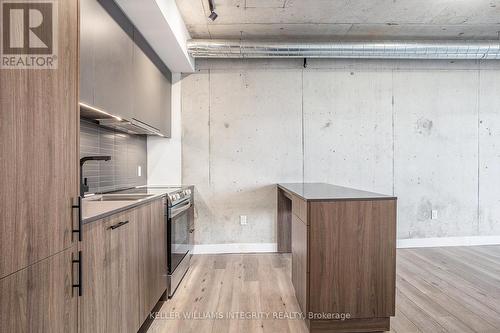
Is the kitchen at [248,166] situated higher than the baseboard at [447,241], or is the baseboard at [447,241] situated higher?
the kitchen at [248,166]

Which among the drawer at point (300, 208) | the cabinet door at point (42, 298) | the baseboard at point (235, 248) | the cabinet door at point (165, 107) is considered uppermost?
the cabinet door at point (165, 107)

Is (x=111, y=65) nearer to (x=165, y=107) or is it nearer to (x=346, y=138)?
(x=165, y=107)

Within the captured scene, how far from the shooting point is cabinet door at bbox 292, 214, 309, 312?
196 centimetres

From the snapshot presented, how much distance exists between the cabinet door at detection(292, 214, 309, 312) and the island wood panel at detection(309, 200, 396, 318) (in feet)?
0.21

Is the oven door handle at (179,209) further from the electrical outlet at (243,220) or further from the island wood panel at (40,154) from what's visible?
the island wood panel at (40,154)

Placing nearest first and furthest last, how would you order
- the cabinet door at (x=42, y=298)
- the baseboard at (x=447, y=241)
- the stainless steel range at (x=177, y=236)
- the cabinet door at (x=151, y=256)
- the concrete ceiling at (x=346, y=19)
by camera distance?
the cabinet door at (x=42, y=298)
the cabinet door at (x=151, y=256)
the stainless steel range at (x=177, y=236)
the concrete ceiling at (x=346, y=19)
the baseboard at (x=447, y=241)

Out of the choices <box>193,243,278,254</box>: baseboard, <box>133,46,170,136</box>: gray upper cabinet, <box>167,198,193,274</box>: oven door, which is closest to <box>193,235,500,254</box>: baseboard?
<box>193,243,278,254</box>: baseboard

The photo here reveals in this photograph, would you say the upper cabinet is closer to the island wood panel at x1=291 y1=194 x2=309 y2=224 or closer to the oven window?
the oven window

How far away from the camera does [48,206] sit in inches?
39.8

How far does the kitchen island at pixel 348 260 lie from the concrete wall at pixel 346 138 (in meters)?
1.84

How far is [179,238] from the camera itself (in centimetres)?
276

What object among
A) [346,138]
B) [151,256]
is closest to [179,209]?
[151,256]

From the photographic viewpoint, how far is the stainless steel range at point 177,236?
2.44 m

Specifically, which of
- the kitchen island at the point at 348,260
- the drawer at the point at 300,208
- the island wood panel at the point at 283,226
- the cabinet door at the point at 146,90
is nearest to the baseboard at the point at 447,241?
the island wood panel at the point at 283,226
